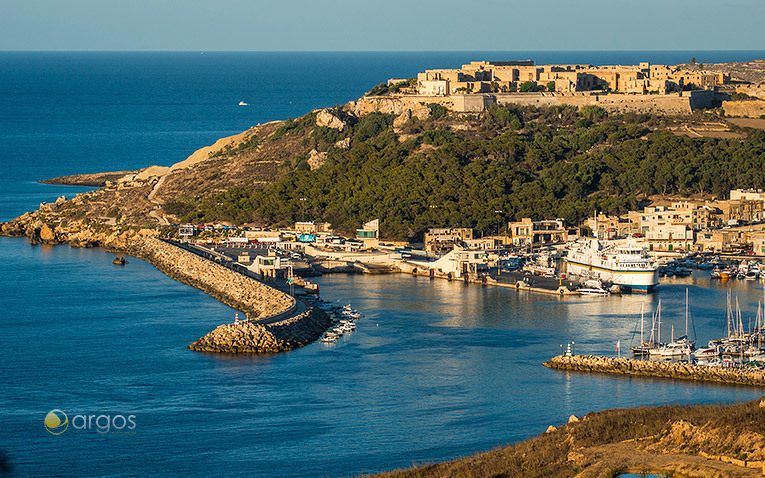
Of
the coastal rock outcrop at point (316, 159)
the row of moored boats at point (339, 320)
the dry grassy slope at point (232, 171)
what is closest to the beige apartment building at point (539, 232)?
the coastal rock outcrop at point (316, 159)

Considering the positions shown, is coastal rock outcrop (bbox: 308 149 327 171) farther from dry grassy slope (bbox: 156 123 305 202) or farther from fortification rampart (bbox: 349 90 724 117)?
fortification rampart (bbox: 349 90 724 117)

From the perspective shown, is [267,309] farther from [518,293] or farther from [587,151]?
[587,151]

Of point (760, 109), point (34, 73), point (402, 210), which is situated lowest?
point (402, 210)

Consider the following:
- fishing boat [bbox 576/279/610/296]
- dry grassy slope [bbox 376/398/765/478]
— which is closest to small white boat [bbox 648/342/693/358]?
fishing boat [bbox 576/279/610/296]

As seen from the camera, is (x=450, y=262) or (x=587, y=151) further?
(x=587, y=151)

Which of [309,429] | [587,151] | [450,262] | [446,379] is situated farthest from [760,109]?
[309,429]

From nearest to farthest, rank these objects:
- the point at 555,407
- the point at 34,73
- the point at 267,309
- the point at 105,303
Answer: the point at 555,407, the point at 267,309, the point at 105,303, the point at 34,73

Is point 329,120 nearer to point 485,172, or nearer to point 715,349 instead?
point 485,172
